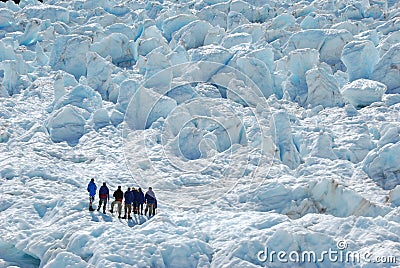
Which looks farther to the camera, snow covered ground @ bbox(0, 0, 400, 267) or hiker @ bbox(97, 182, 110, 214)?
hiker @ bbox(97, 182, 110, 214)

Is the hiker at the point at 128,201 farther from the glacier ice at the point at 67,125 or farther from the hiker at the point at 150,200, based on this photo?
the glacier ice at the point at 67,125

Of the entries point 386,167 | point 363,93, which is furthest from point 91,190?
point 363,93

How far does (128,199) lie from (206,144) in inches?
180

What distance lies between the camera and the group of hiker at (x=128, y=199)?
429 inches

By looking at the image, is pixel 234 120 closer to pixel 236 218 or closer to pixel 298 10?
pixel 236 218

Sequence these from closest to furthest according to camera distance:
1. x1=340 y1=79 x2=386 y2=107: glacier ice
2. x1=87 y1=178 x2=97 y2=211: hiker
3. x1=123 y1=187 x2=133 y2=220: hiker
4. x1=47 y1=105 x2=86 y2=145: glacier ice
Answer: x1=123 y1=187 x2=133 y2=220: hiker < x1=87 y1=178 x2=97 y2=211: hiker < x1=47 y1=105 x2=86 y2=145: glacier ice < x1=340 y1=79 x2=386 y2=107: glacier ice

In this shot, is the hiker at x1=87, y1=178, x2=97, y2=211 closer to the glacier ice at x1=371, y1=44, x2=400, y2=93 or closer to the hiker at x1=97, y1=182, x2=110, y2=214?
the hiker at x1=97, y1=182, x2=110, y2=214

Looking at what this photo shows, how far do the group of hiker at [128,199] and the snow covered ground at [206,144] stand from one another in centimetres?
27

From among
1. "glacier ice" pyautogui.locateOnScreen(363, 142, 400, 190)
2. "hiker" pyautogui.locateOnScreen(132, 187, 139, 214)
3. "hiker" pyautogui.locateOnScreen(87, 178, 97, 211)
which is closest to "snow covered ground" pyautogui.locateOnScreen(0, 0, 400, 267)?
"glacier ice" pyautogui.locateOnScreen(363, 142, 400, 190)

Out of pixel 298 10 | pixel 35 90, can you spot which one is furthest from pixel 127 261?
pixel 298 10

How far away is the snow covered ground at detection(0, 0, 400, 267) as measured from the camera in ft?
31.5

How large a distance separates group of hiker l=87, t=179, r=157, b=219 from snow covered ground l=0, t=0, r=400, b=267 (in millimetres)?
266

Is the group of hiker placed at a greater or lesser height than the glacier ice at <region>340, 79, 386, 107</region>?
lesser

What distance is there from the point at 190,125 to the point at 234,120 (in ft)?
4.08
